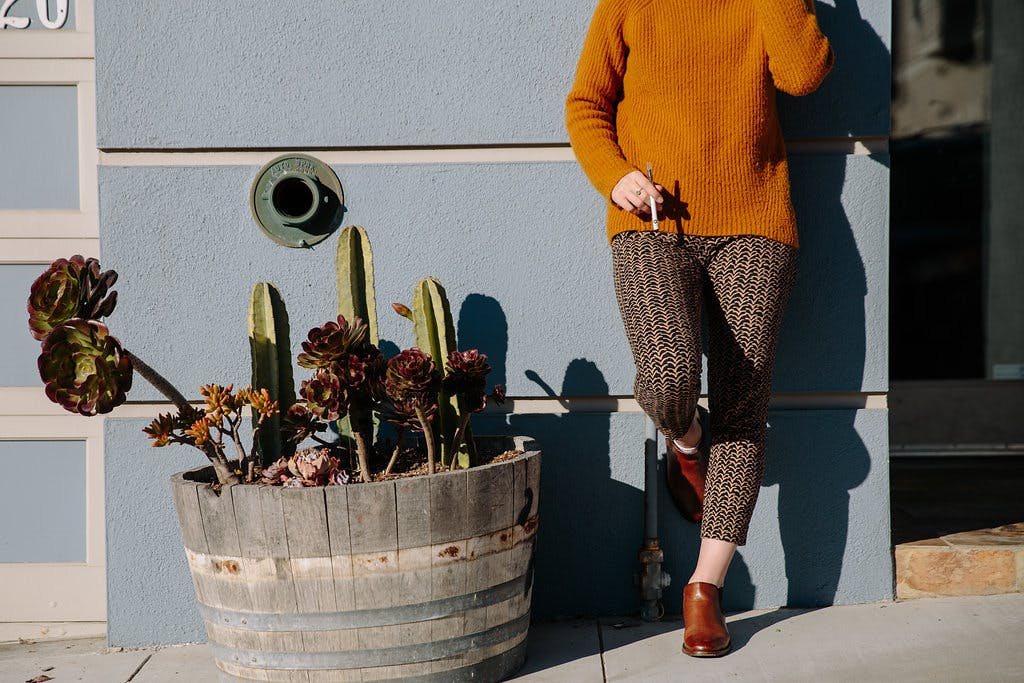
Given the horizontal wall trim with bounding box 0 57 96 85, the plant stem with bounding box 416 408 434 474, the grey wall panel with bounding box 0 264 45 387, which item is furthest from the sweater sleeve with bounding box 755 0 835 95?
the grey wall panel with bounding box 0 264 45 387

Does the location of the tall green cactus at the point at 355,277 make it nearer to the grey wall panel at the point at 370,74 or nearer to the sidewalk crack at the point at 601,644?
the grey wall panel at the point at 370,74

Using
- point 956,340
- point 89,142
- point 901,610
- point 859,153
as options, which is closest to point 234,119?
point 89,142

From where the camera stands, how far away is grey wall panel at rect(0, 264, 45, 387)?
2877 mm

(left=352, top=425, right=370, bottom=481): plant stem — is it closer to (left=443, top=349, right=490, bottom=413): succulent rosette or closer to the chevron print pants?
(left=443, top=349, right=490, bottom=413): succulent rosette

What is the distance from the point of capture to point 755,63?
7.86ft

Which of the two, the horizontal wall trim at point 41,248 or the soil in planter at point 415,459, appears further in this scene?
the horizontal wall trim at point 41,248

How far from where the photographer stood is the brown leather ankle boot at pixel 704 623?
232 cm

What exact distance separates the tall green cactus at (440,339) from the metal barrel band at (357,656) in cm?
43

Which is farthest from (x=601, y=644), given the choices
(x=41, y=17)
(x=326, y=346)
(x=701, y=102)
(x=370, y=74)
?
(x=41, y=17)

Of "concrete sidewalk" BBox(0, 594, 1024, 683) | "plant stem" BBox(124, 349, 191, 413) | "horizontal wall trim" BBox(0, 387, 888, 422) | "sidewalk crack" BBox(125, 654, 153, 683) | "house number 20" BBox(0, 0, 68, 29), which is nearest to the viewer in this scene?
"plant stem" BBox(124, 349, 191, 413)

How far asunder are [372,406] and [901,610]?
160 cm

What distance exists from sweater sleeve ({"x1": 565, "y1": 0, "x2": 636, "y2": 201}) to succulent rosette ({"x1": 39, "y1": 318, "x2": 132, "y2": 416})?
4.09 feet

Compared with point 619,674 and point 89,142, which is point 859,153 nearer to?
point 619,674

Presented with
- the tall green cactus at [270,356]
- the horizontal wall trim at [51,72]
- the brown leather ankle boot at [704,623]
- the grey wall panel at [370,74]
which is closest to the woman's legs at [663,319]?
the brown leather ankle boot at [704,623]
